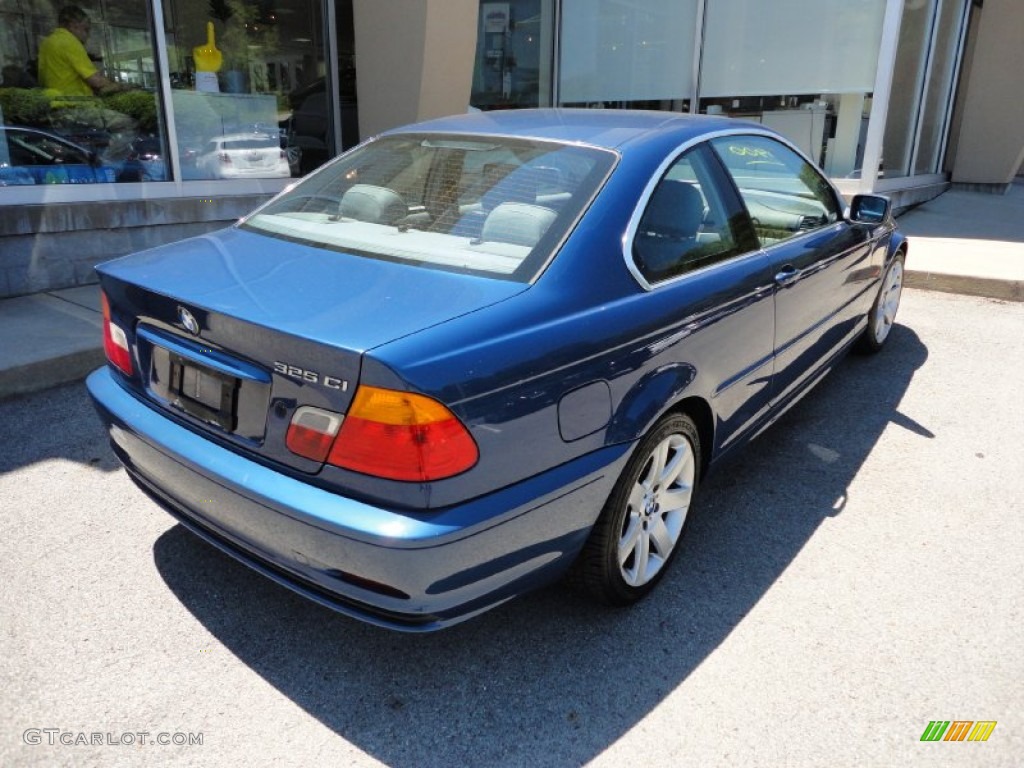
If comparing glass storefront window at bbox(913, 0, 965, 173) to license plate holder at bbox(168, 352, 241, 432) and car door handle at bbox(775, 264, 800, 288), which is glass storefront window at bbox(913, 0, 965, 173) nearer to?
car door handle at bbox(775, 264, 800, 288)

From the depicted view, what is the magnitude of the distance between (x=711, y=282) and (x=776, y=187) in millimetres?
1241

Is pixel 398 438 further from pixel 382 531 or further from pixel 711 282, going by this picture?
pixel 711 282

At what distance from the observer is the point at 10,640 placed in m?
2.39

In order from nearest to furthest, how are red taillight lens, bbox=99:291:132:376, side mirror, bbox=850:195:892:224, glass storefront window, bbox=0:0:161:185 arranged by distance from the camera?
red taillight lens, bbox=99:291:132:376
side mirror, bbox=850:195:892:224
glass storefront window, bbox=0:0:161:185

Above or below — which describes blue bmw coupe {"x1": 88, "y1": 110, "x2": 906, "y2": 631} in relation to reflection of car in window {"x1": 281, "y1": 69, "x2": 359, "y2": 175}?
below

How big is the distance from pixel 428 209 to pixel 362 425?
1028 millimetres

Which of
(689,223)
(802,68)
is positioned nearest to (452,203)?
(689,223)

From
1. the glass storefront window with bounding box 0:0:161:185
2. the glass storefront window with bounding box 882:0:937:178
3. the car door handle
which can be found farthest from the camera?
the glass storefront window with bounding box 882:0:937:178

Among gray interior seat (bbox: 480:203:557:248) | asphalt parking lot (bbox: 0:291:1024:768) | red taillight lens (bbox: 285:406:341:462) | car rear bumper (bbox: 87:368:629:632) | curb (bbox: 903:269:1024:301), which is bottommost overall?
asphalt parking lot (bbox: 0:291:1024:768)

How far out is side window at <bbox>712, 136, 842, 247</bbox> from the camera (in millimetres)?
3180

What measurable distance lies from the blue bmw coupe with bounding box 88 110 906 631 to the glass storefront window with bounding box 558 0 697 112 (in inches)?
295

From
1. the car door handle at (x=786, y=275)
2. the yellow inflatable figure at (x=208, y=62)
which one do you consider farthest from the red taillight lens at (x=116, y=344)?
the yellow inflatable figure at (x=208, y=62)

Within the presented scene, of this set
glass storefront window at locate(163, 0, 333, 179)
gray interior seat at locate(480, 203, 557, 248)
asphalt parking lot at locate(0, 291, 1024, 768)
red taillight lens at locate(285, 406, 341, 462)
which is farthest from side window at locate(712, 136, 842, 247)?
glass storefront window at locate(163, 0, 333, 179)

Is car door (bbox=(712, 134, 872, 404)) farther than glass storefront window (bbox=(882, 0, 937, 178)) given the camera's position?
No
